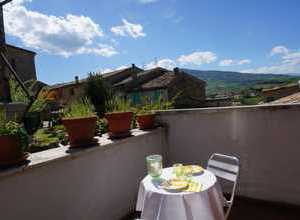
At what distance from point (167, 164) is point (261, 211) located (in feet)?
4.63

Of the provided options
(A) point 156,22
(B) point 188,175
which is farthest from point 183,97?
(B) point 188,175

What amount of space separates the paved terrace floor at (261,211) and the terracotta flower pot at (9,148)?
1.56 meters

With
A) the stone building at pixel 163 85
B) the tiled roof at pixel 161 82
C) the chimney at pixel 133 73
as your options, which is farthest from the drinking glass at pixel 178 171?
the chimney at pixel 133 73

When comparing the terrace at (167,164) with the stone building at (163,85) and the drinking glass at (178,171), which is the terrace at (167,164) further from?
the stone building at (163,85)

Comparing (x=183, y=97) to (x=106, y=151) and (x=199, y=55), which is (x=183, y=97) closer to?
(x=199, y=55)

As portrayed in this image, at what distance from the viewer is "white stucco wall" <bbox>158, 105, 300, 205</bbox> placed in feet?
9.22

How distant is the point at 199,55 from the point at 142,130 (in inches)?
1035

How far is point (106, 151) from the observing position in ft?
8.71

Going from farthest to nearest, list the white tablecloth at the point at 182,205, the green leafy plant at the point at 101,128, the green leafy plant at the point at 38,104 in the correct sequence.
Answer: the green leafy plant at the point at 38,104 → the green leafy plant at the point at 101,128 → the white tablecloth at the point at 182,205

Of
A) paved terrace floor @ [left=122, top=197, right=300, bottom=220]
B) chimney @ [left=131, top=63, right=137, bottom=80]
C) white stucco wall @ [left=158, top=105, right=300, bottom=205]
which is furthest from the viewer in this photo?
chimney @ [left=131, top=63, right=137, bottom=80]

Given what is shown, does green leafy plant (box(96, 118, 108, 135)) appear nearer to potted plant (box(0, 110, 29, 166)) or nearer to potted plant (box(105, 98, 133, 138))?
potted plant (box(105, 98, 133, 138))

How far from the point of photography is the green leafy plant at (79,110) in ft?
8.79

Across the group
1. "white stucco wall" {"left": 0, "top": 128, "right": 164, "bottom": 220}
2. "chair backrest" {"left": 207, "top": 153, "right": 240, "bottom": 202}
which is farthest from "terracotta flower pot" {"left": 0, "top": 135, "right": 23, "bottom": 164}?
"chair backrest" {"left": 207, "top": 153, "right": 240, "bottom": 202}

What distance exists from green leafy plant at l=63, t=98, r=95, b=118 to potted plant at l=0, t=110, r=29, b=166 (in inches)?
30.3
